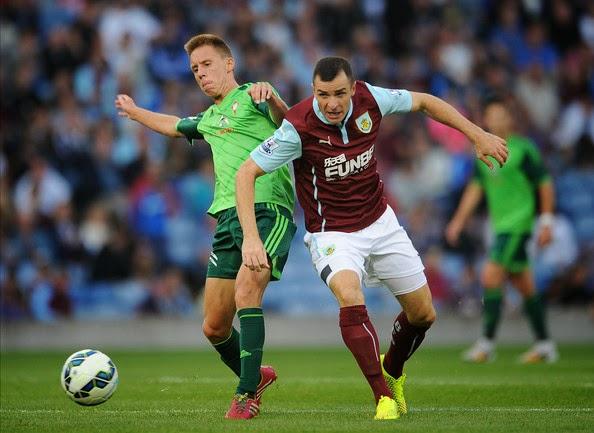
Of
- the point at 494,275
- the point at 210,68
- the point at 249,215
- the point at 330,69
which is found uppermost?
the point at 210,68

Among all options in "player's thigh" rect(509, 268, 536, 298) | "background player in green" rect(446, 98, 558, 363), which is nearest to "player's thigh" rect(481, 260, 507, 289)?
"background player in green" rect(446, 98, 558, 363)

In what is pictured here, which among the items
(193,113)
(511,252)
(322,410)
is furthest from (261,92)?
(193,113)

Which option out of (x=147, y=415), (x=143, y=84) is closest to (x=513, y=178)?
(x=147, y=415)

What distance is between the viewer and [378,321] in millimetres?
16859

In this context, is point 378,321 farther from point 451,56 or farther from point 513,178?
point 451,56

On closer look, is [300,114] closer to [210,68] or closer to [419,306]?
[210,68]

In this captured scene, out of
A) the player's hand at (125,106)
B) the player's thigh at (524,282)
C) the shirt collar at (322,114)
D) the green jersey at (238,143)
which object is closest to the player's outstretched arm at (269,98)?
the green jersey at (238,143)

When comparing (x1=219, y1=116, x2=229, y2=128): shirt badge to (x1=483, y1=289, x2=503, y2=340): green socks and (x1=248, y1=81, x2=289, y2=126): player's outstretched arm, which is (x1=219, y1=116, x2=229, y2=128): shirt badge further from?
(x1=483, y1=289, x2=503, y2=340): green socks

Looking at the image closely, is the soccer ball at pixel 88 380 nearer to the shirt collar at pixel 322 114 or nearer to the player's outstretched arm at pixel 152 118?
the player's outstretched arm at pixel 152 118

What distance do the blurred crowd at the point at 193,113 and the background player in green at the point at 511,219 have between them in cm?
397

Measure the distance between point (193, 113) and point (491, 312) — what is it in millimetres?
7155

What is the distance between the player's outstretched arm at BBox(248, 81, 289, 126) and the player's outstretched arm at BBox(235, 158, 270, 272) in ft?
1.72

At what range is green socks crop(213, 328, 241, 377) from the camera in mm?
8336

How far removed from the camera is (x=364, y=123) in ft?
25.3
